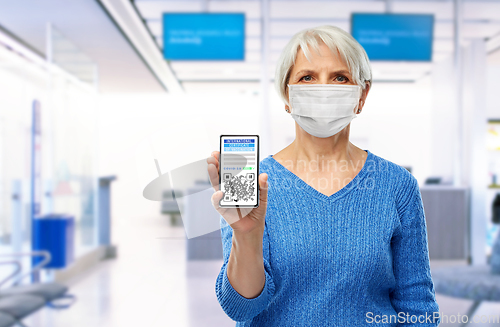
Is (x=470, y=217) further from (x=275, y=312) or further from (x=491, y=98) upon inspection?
(x=275, y=312)

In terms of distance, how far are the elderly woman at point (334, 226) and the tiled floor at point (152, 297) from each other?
1109mm

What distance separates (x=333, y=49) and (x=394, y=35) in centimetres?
306

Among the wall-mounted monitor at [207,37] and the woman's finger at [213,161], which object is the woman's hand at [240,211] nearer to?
the woman's finger at [213,161]

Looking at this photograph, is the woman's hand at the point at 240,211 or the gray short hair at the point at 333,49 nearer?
the woman's hand at the point at 240,211

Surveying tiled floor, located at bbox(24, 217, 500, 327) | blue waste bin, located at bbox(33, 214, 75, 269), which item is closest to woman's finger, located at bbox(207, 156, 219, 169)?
tiled floor, located at bbox(24, 217, 500, 327)

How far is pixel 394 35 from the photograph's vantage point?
3244 millimetres

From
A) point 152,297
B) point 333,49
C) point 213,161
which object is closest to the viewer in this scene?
point 213,161

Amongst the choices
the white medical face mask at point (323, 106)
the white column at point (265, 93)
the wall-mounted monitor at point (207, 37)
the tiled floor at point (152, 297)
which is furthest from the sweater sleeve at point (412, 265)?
A: the wall-mounted monitor at point (207, 37)

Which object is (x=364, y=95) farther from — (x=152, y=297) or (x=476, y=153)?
(x=476, y=153)

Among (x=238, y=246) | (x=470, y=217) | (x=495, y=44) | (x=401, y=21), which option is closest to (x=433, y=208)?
(x=470, y=217)

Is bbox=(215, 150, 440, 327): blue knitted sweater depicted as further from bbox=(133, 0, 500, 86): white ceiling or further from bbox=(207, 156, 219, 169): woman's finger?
bbox=(133, 0, 500, 86): white ceiling

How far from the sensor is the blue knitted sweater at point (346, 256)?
660 mm

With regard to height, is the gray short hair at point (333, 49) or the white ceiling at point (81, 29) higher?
the white ceiling at point (81, 29)

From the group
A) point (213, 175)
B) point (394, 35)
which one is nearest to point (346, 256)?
point (213, 175)
